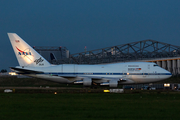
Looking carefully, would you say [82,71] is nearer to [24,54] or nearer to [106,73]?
[106,73]

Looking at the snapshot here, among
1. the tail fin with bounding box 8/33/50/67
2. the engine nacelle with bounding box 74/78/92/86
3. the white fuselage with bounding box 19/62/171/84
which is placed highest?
the tail fin with bounding box 8/33/50/67

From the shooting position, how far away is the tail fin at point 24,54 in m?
52.2

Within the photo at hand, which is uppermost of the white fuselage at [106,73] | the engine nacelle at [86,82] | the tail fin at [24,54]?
the tail fin at [24,54]

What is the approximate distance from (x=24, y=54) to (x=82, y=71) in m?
11.2

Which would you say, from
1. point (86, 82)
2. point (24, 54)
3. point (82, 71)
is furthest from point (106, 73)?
point (24, 54)

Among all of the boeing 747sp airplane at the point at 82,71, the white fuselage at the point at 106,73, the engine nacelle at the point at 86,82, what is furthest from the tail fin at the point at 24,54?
the engine nacelle at the point at 86,82

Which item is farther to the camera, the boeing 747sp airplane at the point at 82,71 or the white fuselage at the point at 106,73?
the white fuselage at the point at 106,73

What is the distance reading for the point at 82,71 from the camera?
53031mm

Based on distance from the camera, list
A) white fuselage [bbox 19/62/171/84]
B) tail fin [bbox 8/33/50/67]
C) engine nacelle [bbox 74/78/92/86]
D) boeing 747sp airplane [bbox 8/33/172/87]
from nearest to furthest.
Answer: engine nacelle [bbox 74/78/92/86] < tail fin [bbox 8/33/50/67] < boeing 747sp airplane [bbox 8/33/172/87] < white fuselage [bbox 19/62/171/84]

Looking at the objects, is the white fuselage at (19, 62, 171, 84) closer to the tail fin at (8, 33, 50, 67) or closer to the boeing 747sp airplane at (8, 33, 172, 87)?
the boeing 747sp airplane at (8, 33, 172, 87)

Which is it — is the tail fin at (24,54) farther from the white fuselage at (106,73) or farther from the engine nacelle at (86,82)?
the engine nacelle at (86,82)

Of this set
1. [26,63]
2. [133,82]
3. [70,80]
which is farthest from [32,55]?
[133,82]

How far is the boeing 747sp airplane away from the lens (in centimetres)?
5234

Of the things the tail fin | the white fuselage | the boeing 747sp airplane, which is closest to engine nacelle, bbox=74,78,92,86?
the boeing 747sp airplane
